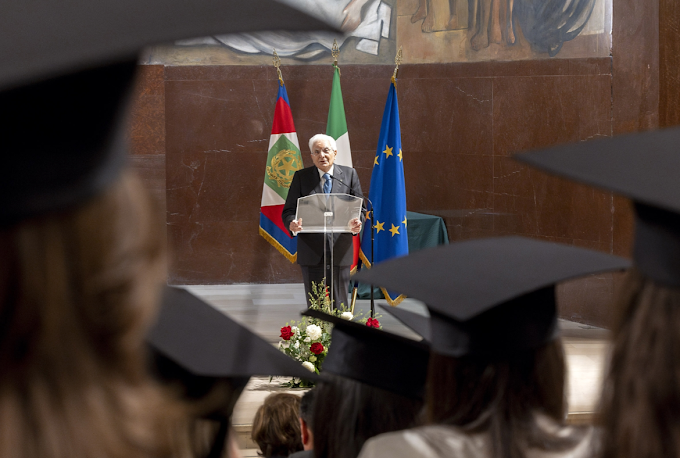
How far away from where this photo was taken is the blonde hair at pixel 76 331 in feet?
2.10

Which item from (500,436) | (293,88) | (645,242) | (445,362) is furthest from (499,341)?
(293,88)

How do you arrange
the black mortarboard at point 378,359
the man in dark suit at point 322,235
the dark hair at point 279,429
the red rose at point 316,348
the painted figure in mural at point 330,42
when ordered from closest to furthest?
the black mortarboard at point 378,359, the dark hair at point 279,429, the red rose at point 316,348, the man in dark suit at point 322,235, the painted figure in mural at point 330,42

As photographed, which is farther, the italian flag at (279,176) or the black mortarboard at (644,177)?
the italian flag at (279,176)

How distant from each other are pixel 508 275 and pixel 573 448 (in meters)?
0.49

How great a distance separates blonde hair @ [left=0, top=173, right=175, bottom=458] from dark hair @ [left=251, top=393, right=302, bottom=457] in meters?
2.28

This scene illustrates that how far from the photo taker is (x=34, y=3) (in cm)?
74

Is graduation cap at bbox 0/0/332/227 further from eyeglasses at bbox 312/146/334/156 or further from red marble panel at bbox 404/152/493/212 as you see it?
red marble panel at bbox 404/152/493/212

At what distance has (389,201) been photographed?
779cm

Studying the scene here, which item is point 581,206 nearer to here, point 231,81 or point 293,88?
point 293,88

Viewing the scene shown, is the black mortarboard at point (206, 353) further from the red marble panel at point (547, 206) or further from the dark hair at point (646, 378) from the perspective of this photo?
the red marble panel at point (547, 206)

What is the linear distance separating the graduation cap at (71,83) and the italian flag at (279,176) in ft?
25.3

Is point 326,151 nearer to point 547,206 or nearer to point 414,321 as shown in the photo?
point 547,206

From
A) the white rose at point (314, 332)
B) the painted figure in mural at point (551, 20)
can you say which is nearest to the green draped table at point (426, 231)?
the painted figure in mural at point (551, 20)

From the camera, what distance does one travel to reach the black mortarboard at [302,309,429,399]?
196cm
